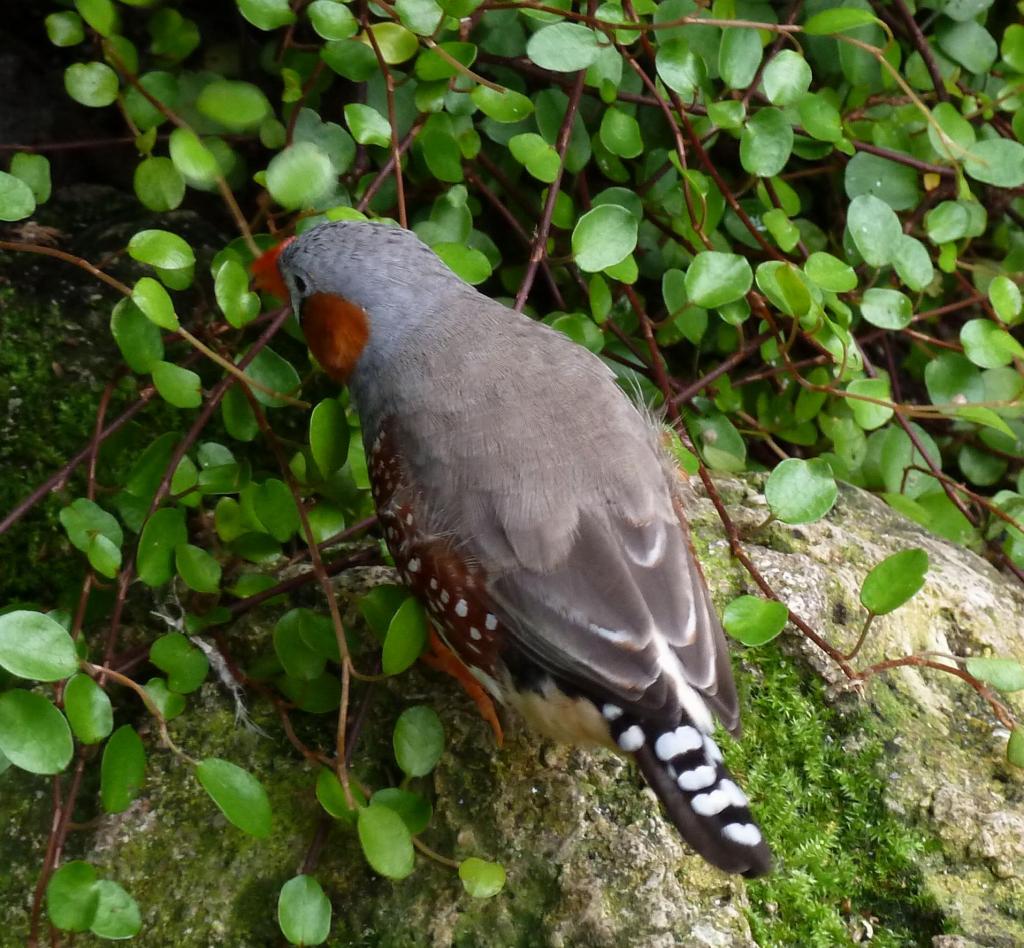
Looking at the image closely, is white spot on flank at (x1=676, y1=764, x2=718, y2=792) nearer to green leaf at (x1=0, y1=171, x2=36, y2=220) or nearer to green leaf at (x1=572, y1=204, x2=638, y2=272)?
green leaf at (x1=572, y1=204, x2=638, y2=272)

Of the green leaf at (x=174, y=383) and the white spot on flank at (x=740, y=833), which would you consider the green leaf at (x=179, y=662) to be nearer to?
the green leaf at (x=174, y=383)

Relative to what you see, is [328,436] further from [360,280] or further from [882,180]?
[882,180]

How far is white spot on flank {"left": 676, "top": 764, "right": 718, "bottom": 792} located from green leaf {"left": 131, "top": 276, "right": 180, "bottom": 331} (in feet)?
4.19

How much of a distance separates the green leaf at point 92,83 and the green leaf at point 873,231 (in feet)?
5.86

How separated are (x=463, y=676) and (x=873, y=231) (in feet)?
4.82

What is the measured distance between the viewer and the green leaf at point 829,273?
2.51m

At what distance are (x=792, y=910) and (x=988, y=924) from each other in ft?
1.19

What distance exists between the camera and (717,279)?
2.49 meters

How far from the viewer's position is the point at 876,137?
305cm

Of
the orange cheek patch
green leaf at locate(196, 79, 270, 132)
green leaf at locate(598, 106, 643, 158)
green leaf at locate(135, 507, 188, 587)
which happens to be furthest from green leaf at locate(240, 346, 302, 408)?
green leaf at locate(598, 106, 643, 158)

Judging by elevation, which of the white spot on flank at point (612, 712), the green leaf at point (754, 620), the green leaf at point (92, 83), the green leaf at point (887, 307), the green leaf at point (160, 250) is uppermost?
→ the green leaf at point (92, 83)

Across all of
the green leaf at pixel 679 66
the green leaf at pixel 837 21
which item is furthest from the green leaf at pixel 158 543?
the green leaf at pixel 837 21

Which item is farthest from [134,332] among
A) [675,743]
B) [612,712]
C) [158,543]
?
[675,743]

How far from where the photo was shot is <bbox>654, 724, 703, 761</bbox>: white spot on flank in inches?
75.0
